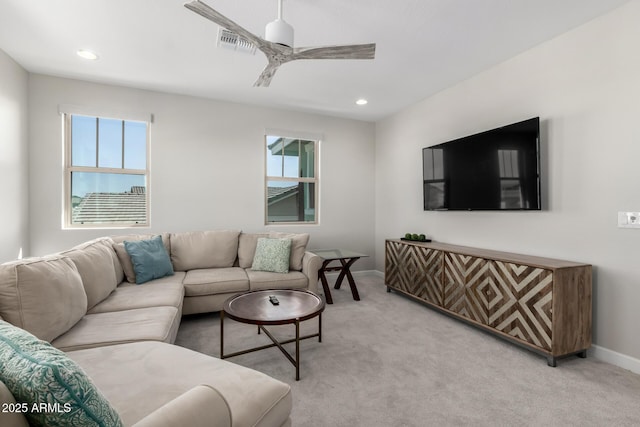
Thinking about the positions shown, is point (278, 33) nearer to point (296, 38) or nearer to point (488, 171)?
point (296, 38)

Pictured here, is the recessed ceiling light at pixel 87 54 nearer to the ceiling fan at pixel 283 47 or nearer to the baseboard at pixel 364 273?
the ceiling fan at pixel 283 47

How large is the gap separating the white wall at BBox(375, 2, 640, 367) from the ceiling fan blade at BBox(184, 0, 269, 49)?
2487 mm

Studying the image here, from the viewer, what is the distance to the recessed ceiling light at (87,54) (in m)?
2.86

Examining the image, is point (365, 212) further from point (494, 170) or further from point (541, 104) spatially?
point (541, 104)

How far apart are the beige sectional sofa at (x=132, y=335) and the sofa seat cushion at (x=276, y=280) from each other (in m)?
0.04

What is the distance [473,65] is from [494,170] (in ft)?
3.69

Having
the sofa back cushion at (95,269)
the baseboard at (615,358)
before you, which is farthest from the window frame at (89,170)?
the baseboard at (615,358)

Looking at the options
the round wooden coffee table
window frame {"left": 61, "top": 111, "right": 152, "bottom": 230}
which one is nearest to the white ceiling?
window frame {"left": 61, "top": 111, "right": 152, "bottom": 230}

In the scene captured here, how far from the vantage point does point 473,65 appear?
310cm

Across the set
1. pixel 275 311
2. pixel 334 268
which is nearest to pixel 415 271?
pixel 334 268

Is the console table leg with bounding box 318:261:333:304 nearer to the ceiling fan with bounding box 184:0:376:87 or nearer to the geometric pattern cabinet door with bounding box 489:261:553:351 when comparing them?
the geometric pattern cabinet door with bounding box 489:261:553:351

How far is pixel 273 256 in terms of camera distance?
349 cm

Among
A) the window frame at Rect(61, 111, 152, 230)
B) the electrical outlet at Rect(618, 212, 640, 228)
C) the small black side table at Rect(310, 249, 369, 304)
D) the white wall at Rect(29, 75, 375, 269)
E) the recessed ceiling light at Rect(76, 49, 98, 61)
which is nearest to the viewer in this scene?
the electrical outlet at Rect(618, 212, 640, 228)

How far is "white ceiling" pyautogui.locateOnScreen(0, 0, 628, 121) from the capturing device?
7.27ft
